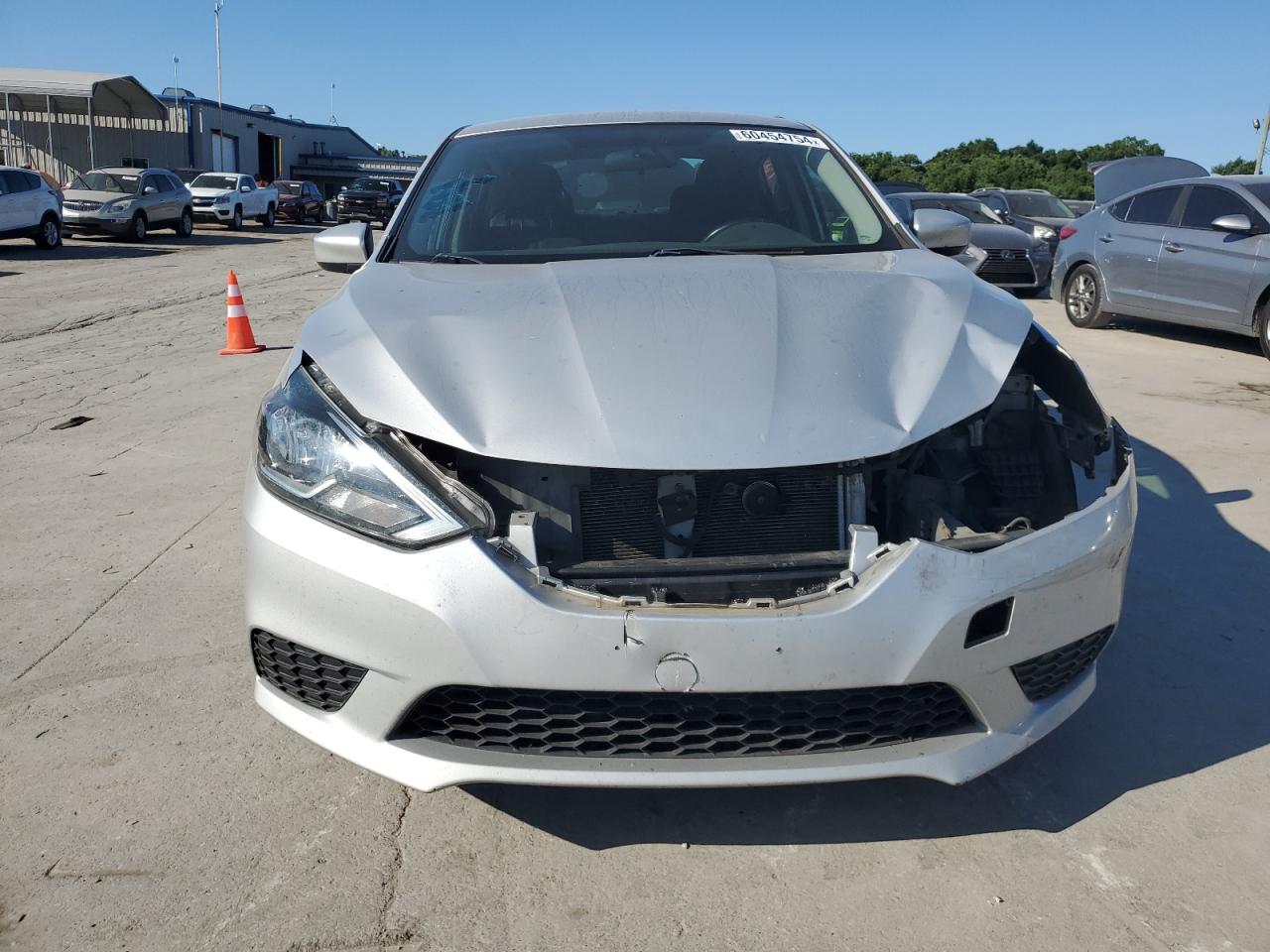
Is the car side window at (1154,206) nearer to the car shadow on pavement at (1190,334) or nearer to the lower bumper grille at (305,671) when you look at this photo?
the car shadow on pavement at (1190,334)

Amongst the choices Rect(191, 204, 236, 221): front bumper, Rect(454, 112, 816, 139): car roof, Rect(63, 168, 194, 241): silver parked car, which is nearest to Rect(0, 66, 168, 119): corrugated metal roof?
Rect(191, 204, 236, 221): front bumper

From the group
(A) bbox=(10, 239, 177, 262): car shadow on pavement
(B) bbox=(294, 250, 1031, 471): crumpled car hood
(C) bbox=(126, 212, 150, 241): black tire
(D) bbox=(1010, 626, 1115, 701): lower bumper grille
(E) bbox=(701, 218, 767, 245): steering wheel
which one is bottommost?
(A) bbox=(10, 239, 177, 262): car shadow on pavement

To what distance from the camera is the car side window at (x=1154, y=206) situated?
969 centimetres

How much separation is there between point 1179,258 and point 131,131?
1630 inches

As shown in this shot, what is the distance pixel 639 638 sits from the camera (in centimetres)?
196

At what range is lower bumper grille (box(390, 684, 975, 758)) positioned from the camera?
2.07m

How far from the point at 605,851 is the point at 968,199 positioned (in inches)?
575

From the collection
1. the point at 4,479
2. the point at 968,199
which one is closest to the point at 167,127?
the point at 968,199

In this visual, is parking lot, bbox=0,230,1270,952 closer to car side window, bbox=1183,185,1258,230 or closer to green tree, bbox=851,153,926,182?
car side window, bbox=1183,185,1258,230

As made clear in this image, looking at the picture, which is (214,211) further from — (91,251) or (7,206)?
(7,206)

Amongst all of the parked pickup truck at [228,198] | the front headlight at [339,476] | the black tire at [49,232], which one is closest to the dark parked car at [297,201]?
the parked pickup truck at [228,198]

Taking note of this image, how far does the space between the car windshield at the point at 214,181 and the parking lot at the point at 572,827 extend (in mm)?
28451

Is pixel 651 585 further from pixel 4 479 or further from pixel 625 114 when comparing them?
pixel 4 479

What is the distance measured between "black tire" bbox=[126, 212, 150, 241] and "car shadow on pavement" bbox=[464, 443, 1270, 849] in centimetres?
A: 2292
